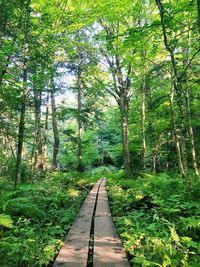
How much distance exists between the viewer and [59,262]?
14.5 feet

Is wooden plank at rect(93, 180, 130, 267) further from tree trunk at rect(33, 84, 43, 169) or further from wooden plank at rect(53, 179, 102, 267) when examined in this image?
tree trunk at rect(33, 84, 43, 169)

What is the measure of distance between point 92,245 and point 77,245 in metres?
0.30

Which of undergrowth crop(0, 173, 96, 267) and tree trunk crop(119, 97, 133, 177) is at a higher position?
tree trunk crop(119, 97, 133, 177)

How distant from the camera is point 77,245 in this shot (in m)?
5.27

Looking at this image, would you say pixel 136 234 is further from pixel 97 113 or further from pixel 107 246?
pixel 97 113

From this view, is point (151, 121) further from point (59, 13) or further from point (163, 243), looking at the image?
point (163, 243)

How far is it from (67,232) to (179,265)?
10.4 feet

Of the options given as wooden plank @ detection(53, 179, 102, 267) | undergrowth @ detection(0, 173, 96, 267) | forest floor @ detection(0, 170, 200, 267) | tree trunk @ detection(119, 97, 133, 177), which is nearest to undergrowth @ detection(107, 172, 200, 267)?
forest floor @ detection(0, 170, 200, 267)

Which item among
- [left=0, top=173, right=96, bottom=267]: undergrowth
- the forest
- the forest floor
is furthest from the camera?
the forest

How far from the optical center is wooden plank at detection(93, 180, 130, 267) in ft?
14.5

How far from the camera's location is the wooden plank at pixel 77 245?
4422mm

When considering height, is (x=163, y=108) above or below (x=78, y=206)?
above

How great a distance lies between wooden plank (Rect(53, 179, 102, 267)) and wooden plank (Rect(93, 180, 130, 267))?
197 millimetres

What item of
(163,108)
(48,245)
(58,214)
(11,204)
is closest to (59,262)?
(48,245)
